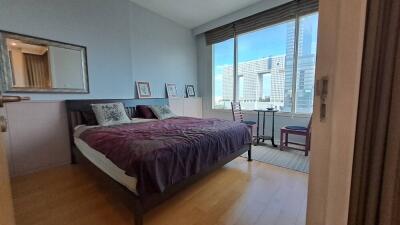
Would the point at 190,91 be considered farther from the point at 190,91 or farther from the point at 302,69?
the point at 302,69

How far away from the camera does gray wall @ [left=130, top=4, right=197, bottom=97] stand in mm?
3594

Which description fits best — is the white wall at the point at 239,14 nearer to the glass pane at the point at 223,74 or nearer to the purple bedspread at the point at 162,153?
the glass pane at the point at 223,74

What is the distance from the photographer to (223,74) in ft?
15.5

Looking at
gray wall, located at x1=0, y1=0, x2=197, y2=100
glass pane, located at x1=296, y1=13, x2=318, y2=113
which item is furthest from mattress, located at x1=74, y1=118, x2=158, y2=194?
glass pane, located at x1=296, y1=13, x2=318, y2=113

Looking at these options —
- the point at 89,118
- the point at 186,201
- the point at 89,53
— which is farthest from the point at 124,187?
the point at 89,53

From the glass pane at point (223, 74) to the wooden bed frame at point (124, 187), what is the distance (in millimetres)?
1553

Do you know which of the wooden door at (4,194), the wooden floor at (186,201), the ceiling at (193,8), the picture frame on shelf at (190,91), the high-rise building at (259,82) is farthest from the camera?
the picture frame on shelf at (190,91)

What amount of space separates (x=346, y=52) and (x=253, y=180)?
1.89 metres

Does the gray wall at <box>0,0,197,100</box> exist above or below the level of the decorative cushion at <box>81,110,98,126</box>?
above

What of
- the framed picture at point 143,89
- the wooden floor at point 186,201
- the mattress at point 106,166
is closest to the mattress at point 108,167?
the mattress at point 106,166

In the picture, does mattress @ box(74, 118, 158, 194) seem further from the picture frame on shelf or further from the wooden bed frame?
the picture frame on shelf

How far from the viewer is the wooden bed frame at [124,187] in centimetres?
131

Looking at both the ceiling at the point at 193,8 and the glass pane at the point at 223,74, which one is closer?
the ceiling at the point at 193,8

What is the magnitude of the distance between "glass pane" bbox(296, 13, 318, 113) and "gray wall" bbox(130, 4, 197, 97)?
262cm
